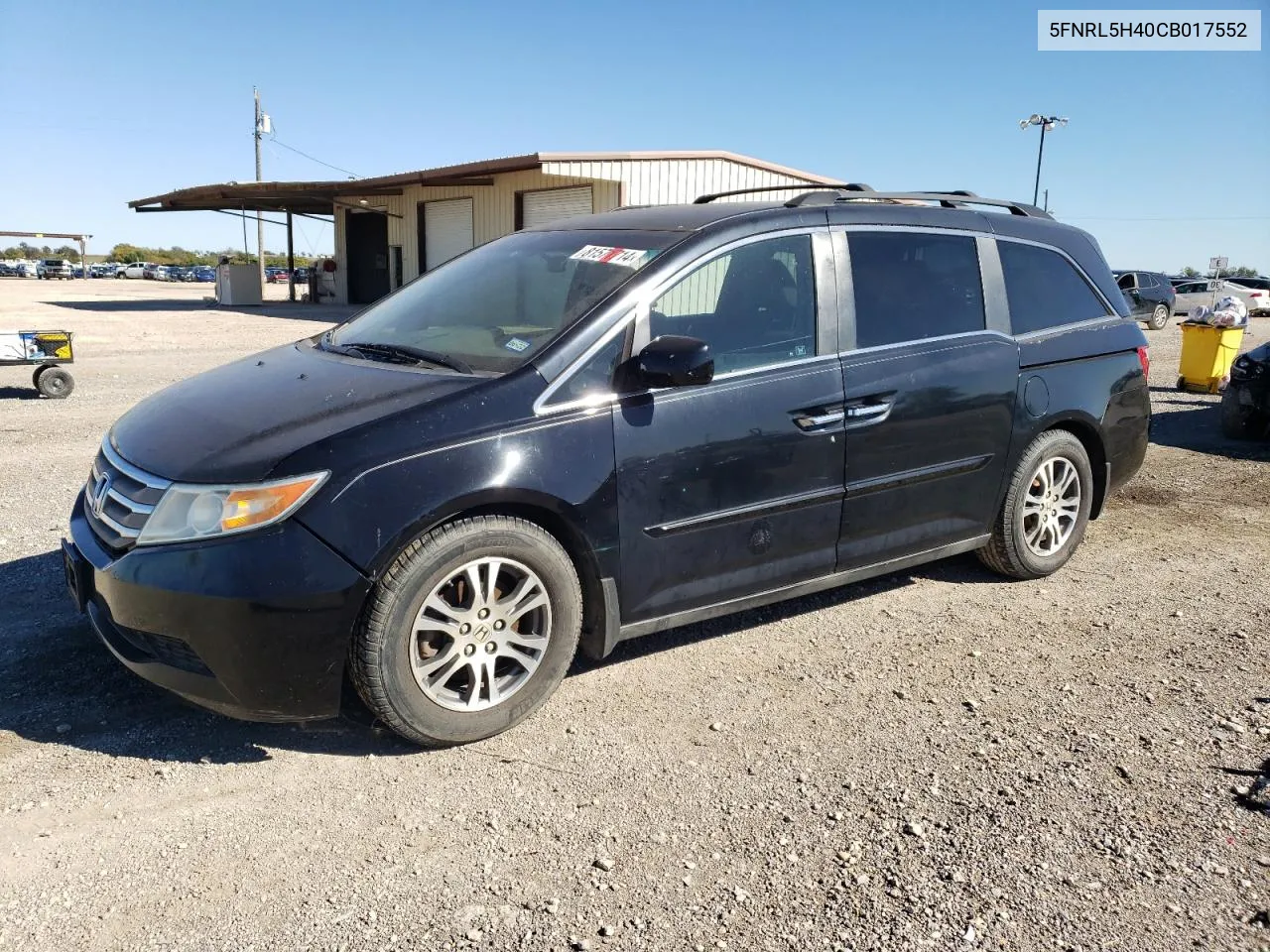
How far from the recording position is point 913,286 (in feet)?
14.9

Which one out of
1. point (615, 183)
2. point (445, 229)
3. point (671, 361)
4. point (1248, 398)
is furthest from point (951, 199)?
point (445, 229)

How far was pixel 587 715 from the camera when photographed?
3.66 metres

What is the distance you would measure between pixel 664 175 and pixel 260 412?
64.7ft

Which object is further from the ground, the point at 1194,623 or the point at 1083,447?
the point at 1083,447

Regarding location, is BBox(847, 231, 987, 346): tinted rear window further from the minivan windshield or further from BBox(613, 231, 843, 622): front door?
the minivan windshield

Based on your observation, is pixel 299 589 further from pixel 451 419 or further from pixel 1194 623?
pixel 1194 623

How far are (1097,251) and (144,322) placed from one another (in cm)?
2296

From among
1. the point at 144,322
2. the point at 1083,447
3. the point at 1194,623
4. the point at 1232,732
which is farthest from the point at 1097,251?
the point at 144,322

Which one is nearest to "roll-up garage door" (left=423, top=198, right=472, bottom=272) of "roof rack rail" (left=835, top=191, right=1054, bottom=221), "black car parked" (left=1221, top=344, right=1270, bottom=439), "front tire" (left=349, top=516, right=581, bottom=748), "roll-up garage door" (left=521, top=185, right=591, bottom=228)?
"roll-up garage door" (left=521, top=185, right=591, bottom=228)

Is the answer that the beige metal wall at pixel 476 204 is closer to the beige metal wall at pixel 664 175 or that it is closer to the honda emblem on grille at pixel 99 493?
the beige metal wall at pixel 664 175

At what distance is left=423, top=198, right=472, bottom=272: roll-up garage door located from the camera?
28.1 meters

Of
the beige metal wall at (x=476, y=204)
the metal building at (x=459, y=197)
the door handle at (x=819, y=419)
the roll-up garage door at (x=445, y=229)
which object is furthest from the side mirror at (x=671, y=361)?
the roll-up garage door at (x=445, y=229)

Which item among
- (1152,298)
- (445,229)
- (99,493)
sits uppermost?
(445,229)

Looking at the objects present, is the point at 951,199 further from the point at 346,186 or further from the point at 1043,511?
the point at 346,186
